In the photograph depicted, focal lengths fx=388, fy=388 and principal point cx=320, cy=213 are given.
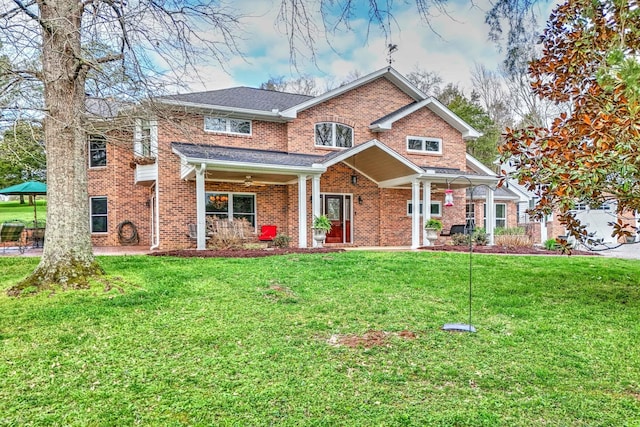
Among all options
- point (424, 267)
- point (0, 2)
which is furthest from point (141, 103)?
point (424, 267)

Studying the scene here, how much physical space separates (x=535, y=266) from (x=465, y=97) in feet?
86.0

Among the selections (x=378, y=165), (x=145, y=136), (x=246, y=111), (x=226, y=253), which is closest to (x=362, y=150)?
(x=378, y=165)

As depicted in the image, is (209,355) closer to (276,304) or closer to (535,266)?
(276,304)

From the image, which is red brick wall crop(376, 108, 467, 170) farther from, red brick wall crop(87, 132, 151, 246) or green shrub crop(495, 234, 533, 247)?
red brick wall crop(87, 132, 151, 246)

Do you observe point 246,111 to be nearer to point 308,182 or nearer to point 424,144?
point 308,182

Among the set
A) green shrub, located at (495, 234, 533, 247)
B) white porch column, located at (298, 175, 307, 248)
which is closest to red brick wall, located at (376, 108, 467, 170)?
green shrub, located at (495, 234, 533, 247)

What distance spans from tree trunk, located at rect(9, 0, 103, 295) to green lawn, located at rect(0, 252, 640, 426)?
77 cm

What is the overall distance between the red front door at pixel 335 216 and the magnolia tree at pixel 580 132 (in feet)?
32.3

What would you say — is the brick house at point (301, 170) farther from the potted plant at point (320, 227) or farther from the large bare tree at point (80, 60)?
the large bare tree at point (80, 60)

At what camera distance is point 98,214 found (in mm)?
15727

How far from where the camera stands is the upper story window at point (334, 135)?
15.7 metres

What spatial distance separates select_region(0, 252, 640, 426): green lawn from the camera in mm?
3027

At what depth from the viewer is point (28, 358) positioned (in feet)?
13.0

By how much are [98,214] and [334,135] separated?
10095 mm
